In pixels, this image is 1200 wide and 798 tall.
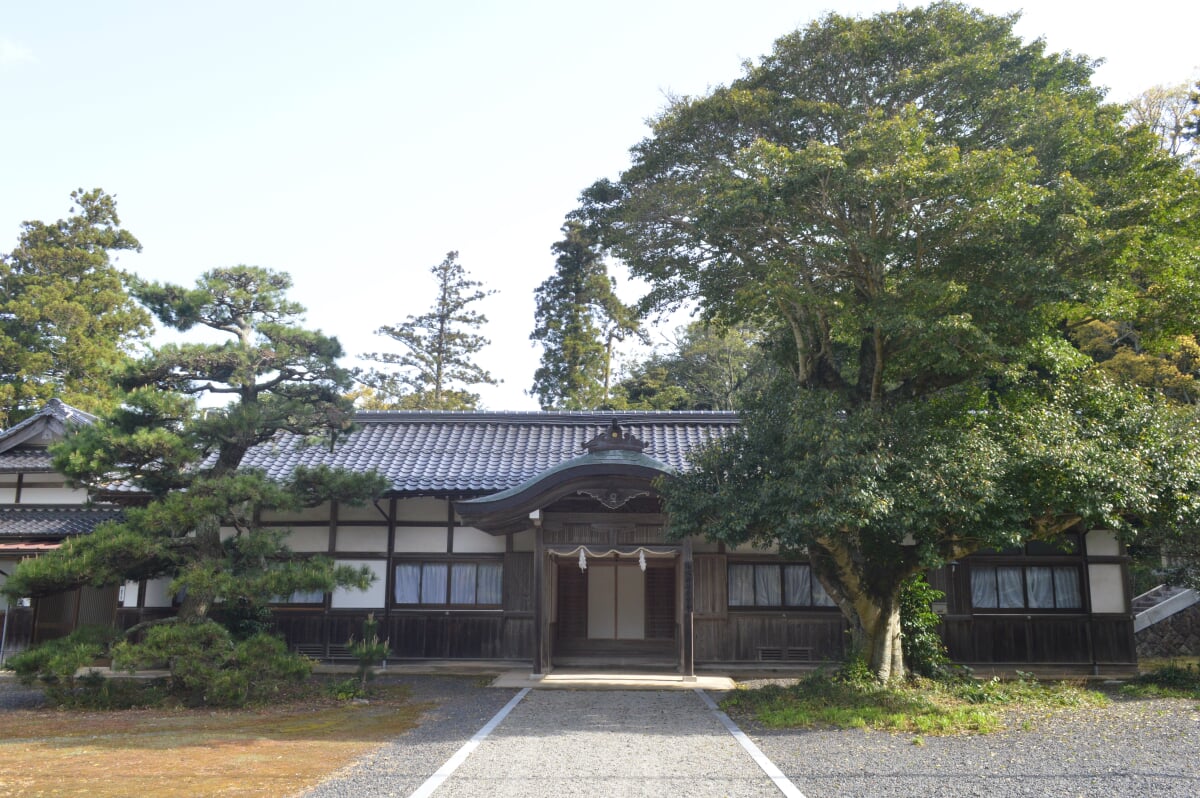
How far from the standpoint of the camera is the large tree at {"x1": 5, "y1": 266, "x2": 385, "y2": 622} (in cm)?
1027

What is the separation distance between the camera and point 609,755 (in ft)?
25.7

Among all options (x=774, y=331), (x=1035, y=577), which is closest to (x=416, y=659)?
(x=774, y=331)

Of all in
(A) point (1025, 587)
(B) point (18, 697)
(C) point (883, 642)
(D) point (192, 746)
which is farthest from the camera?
(A) point (1025, 587)

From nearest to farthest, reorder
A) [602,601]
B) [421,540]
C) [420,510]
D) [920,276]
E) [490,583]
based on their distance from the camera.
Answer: [920,276] → [490,583] → [421,540] → [420,510] → [602,601]

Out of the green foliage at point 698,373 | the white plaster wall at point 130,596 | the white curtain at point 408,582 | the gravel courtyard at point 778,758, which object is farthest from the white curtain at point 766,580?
the green foliage at point 698,373

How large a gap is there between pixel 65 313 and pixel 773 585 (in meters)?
23.1

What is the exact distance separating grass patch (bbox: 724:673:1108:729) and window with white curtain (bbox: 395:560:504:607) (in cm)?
539

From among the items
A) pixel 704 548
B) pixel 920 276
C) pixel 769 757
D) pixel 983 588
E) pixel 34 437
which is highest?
pixel 920 276

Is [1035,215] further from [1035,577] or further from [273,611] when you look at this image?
[273,611]

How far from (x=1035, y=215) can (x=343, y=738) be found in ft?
31.2

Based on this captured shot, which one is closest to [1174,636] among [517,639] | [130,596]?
[517,639]

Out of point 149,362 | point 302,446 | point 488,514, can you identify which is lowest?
point 488,514

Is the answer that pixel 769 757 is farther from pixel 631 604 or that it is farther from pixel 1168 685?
pixel 631 604

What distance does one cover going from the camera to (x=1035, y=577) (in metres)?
14.8
